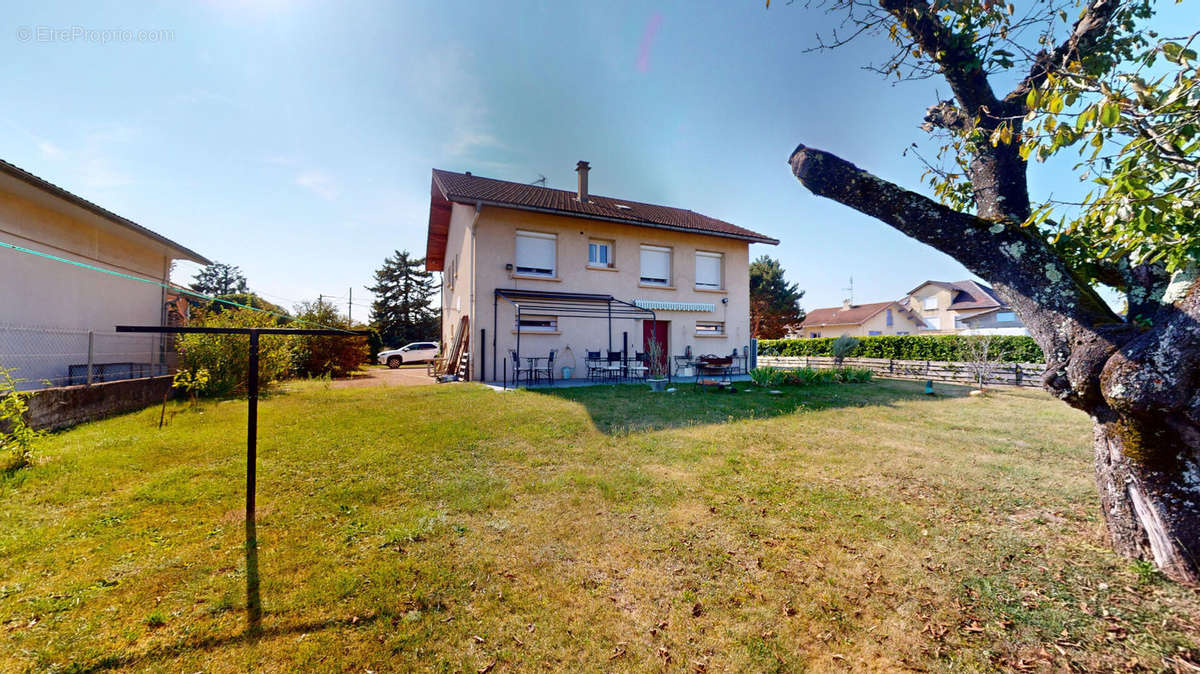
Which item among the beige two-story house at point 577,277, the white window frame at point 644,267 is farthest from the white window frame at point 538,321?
the white window frame at point 644,267

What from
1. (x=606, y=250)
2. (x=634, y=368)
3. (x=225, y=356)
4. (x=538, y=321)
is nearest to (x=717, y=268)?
(x=606, y=250)

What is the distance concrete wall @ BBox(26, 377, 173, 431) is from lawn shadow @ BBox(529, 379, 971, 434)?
25.8ft

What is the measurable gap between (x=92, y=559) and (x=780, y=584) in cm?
447

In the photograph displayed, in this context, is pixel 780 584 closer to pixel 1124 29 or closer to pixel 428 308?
pixel 1124 29

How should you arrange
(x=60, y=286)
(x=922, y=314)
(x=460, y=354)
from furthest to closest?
(x=922, y=314) → (x=460, y=354) → (x=60, y=286)

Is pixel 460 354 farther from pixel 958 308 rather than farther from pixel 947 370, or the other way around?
pixel 958 308

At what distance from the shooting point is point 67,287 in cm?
904

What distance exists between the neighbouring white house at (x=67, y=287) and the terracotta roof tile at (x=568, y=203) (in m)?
8.05

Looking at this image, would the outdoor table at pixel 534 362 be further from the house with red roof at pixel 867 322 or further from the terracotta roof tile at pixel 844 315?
the terracotta roof tile at pixel 844 315

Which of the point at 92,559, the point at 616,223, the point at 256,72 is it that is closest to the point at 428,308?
the point at 616,223

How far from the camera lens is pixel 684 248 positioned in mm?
16625

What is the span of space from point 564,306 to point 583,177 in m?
6.31

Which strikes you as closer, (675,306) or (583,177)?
(675,306)

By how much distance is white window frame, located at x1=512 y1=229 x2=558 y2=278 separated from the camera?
1420cm
